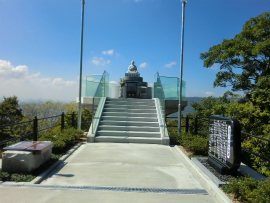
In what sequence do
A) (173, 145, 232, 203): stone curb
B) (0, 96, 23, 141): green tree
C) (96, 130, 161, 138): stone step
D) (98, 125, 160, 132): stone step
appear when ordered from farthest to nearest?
1. (0, 96, 23, 141): green tree
2. (98, 125, 160, 132): stone step
3. (96, 130, 161, 138): stone step
4. (173, 145, 232, 203): stone curb

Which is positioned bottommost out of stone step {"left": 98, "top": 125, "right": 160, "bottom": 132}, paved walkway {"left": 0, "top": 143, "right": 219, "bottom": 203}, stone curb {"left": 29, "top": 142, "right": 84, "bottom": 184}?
paved walkway {"left": 0, "top": 143, "right": 219, "bottom": 203}

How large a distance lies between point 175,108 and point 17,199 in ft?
30.6

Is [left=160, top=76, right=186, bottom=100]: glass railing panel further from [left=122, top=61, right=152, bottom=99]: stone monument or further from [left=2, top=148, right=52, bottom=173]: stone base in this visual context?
[left=2, top=148, right=52, bottom=173]: stone base

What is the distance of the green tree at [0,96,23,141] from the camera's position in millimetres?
21406

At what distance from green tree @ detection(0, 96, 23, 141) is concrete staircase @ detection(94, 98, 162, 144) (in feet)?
53.7

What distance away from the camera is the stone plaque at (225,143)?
4.05 metres

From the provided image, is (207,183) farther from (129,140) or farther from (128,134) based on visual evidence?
(128,134)

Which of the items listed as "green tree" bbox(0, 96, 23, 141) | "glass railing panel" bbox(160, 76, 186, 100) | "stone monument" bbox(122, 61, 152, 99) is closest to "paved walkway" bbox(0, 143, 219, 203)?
"glass railing panel" bbox(160, 76, 186, 100)

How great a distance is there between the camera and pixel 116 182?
13.8 ft

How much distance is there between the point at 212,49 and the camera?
18.1m

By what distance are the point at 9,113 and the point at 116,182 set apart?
23675 millimetres

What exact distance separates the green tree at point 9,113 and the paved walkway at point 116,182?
19.4 meters

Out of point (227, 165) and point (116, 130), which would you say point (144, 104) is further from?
point (227, 165)

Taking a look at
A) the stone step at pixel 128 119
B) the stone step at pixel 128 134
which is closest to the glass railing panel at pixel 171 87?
the stone step at pixel 128 119
